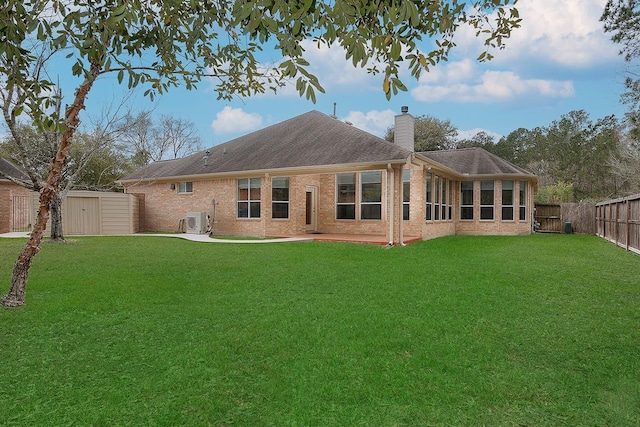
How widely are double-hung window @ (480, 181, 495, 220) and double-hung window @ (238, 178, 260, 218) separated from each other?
1040 cm

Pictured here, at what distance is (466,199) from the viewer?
18953 mm

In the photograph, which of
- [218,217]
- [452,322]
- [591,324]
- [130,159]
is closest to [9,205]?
[218,217]

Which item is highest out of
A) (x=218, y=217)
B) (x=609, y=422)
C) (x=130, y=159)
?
(x=130, y=159)

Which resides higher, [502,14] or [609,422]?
[502,14]

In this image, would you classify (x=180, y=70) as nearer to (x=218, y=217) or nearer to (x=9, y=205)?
(x=218, y=217)

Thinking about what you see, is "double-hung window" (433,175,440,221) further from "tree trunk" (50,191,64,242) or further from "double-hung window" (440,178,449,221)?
"tree trunk" (50,191,64,242)

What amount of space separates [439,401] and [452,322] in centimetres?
184

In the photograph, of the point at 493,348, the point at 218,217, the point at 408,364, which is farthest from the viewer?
the point at 218,217

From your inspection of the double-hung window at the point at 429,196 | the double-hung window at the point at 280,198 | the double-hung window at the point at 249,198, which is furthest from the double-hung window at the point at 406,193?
the double-hung window at the point at 249,198

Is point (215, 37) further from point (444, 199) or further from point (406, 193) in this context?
point (444, 199)

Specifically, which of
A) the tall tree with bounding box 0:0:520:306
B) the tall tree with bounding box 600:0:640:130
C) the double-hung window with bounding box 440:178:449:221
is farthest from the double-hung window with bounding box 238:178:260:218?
the tall tree with bounding box 600:0:640:130

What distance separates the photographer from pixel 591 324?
4438mm

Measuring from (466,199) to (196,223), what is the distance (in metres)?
12.3

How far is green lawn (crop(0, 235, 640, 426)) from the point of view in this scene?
2578 mm
